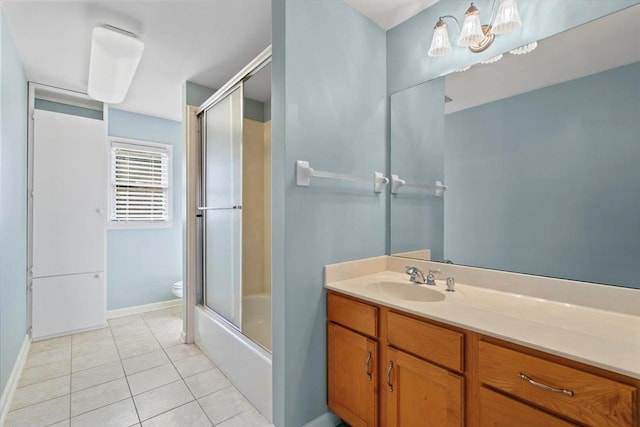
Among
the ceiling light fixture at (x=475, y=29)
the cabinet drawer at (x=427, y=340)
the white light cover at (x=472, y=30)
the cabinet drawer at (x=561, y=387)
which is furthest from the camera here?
the white light cover at (x=472, y=30)

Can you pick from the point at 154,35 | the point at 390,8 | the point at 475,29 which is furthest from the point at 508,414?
the point at 154,35

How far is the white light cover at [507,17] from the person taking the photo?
136cm

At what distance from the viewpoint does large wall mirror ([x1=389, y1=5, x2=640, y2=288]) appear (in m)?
1.16

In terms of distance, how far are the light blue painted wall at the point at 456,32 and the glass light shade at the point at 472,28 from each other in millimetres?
100

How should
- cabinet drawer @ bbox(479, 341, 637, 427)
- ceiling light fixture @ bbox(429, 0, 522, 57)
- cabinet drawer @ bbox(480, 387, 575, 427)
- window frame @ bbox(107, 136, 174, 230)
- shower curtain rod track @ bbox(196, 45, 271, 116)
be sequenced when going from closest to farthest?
1. cabinet drawer @ bbox(479, 341, 637, 427)
2. cabinet drawer @ bbox(480, 387, 575, 427)
3. ceiling light fixture @ bbox(429, 0, 522, 57)
4. shower curtain rod track @ bbox(196, 45, 271, 116)
5. window frame @ bbox(107, 136, 174, 230)

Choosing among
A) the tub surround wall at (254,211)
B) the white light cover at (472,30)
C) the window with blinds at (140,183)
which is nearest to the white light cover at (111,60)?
the tub surround wall at (254,211)

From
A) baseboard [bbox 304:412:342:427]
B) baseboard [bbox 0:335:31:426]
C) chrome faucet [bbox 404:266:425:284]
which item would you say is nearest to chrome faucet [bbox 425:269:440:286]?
chrome faucet [bbox 404:266:425:284]

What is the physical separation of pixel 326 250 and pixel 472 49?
1.39 m

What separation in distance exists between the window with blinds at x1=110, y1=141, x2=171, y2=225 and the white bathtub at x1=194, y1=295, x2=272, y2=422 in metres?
1.73

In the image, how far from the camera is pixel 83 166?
9.99ft

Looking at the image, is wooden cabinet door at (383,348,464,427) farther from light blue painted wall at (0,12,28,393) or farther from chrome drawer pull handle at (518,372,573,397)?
light blue painted wall at (0,12,28,393)

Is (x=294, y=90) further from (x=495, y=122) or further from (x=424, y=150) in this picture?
(x=495, y=122)

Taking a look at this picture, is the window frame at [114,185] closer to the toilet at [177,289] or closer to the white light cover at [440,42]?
the toilet at [177,289]

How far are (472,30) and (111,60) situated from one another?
2436 millimetres
